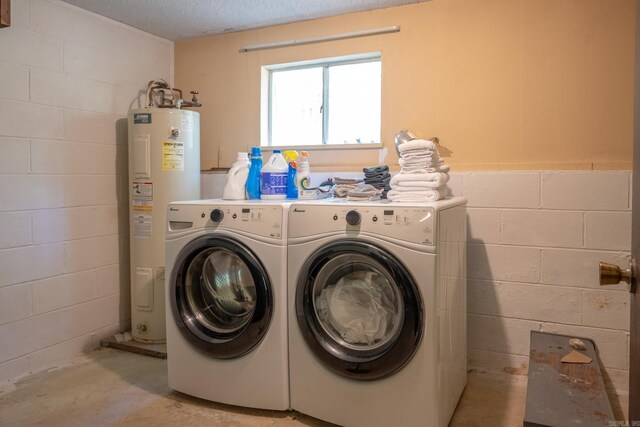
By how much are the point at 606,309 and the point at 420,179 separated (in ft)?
3.94

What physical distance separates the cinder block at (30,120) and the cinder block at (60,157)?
6 centimetres

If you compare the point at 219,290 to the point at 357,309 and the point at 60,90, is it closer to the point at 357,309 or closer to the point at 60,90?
the point at 357,309

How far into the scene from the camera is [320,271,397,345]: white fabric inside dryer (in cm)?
184

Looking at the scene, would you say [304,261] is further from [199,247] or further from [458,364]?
[458,364]

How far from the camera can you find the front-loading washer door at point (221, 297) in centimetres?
195

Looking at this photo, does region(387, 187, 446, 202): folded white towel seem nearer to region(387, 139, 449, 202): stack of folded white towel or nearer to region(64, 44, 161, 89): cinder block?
region(387, 139, 449, 202): stack of folded white towel

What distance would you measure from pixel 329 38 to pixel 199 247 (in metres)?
1.64

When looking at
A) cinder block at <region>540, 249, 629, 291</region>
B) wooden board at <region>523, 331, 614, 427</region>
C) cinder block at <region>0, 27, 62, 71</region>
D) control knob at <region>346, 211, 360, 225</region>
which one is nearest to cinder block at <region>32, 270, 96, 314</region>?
cinder block at <region>0, 27, 62, 71</region>

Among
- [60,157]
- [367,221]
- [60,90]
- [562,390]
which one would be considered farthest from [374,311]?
[60,90]

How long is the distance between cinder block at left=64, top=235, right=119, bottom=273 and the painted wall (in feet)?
4.85

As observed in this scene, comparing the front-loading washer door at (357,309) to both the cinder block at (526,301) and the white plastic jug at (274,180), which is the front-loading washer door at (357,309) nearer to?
the white plastic jug at (274,180)

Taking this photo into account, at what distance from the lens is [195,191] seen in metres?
2.92

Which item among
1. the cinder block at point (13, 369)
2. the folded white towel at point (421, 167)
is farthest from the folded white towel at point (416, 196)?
the cinder block at point (13, 369)

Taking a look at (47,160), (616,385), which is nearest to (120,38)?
(47,160)
